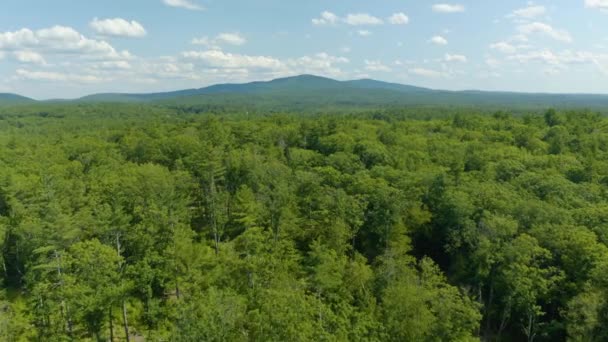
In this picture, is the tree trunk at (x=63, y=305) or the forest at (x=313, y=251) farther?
the tree trunk at (x=63, y=305)

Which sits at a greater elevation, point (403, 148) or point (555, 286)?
point (403, 148)

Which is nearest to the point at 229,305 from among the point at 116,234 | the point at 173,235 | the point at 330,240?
the point at 173,235

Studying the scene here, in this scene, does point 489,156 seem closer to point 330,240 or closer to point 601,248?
point 601,248

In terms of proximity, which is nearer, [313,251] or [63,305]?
[63,305]

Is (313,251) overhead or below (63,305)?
overhead

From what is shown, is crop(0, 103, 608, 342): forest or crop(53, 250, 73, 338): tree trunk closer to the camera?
crop(0, 103, 608, 342): forest

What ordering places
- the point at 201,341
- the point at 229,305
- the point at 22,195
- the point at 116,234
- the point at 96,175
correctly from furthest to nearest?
the point at 96,175, the point at 22,195, the point at 116,234, the point at 229,305, the point at 201,341

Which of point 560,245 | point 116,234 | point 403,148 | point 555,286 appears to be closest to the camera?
point 555,286

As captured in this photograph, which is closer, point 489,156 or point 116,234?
point 116,234
